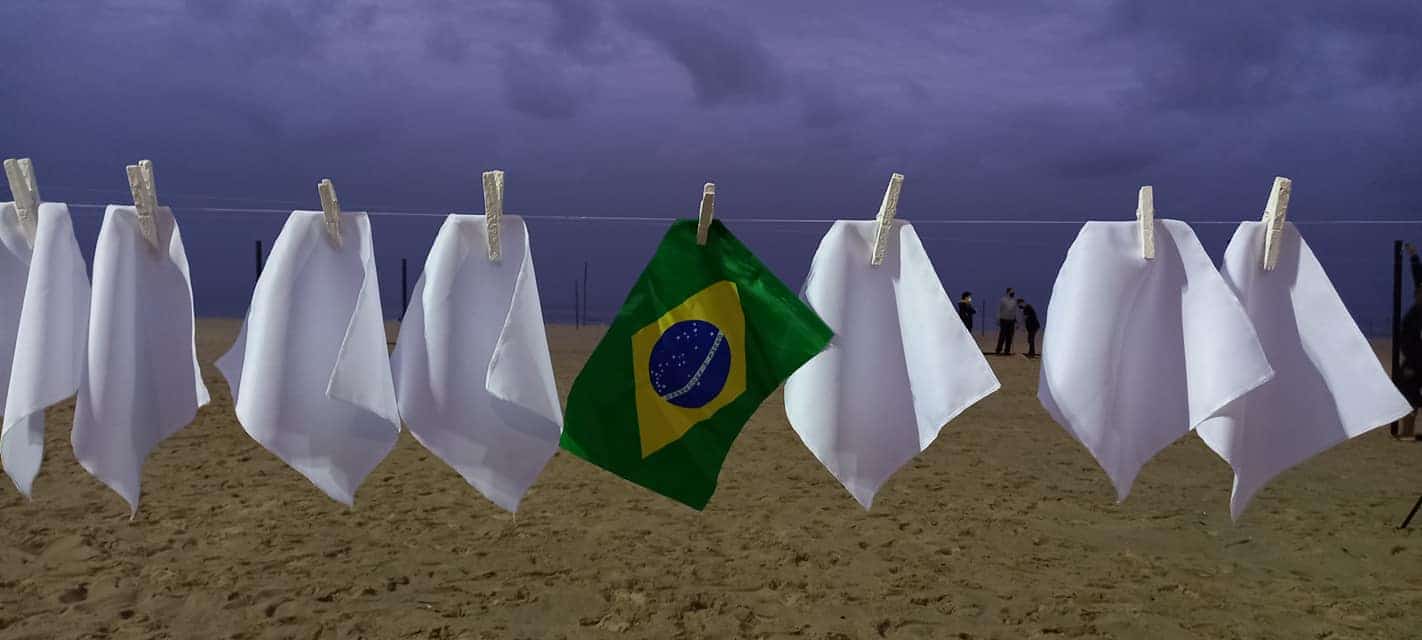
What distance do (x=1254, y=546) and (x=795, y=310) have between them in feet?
19.5

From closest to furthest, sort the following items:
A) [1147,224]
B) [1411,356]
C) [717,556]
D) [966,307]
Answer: [1147,224], [717,556], [1411,356], [966,307]

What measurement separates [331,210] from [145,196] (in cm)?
53

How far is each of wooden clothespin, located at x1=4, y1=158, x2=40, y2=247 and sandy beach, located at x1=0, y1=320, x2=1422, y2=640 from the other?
3.20 m

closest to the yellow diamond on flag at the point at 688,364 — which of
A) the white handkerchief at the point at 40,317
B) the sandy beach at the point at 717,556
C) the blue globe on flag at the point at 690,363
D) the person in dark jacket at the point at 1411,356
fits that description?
the blue globe on flag at the point at 690,363

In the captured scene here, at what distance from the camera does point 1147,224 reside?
2.68 m

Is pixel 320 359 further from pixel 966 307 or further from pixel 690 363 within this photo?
pixel 966 307

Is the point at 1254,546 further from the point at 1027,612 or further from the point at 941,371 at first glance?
the point at 941,371

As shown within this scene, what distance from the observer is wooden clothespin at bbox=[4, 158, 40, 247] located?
296cm

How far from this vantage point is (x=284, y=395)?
276cm

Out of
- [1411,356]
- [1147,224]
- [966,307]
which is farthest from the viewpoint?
[966,307]

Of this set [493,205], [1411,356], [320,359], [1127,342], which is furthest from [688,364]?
[1411,356]

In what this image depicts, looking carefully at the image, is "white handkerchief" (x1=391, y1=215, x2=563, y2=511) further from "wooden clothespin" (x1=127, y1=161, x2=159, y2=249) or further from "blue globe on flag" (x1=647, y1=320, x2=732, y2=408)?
"wooden clothespin" (x1=127, y1=161, x2=159, y2=249)

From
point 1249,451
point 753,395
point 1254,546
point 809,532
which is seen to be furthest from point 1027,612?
point 753,395

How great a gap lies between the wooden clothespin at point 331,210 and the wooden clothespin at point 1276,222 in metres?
2.48
